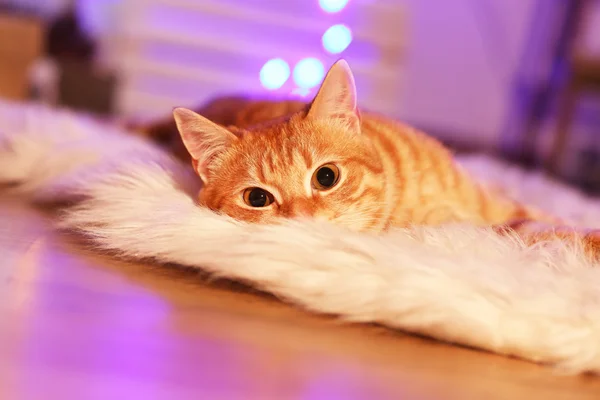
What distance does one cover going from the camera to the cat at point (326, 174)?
1.14 m

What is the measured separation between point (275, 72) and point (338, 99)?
299 centimetres

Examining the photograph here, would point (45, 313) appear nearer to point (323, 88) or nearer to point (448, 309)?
point (448, 309)

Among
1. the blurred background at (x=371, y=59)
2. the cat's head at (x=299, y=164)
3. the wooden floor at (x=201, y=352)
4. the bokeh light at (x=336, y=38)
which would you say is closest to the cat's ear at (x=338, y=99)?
the cat's head at (x=299, y=164)

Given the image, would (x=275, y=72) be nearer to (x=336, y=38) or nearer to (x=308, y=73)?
(x=308, y=73)

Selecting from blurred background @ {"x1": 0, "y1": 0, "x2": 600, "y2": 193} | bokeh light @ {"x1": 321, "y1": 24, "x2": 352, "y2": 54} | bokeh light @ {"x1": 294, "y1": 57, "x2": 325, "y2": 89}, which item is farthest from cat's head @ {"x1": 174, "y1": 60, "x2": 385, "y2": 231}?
bokeh light @ {"x1": 321, "y1": 24, "x2": 352, "y2": 54}

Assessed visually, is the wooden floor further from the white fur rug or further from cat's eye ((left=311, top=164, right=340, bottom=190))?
cat's eye ((left=311, top=164, right=340, bottom=190))

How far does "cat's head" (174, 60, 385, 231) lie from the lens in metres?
1.14

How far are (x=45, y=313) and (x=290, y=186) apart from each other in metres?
0.47

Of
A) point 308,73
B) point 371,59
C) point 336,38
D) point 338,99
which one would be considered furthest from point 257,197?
point 371,59

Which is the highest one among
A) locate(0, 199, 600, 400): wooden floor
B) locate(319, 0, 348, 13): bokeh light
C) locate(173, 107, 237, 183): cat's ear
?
locate(319, 0, 348, 13): bokeh light

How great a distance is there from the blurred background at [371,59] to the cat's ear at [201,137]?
7.55ft

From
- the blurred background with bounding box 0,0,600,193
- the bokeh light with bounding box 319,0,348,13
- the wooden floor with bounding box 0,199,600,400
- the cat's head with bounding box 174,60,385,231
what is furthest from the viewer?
the bokeh light with bounding box 319,0,348,13

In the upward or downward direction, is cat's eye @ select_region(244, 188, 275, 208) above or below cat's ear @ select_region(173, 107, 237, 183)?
below

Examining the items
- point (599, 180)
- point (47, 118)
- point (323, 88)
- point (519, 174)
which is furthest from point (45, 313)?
point (599, 180)
